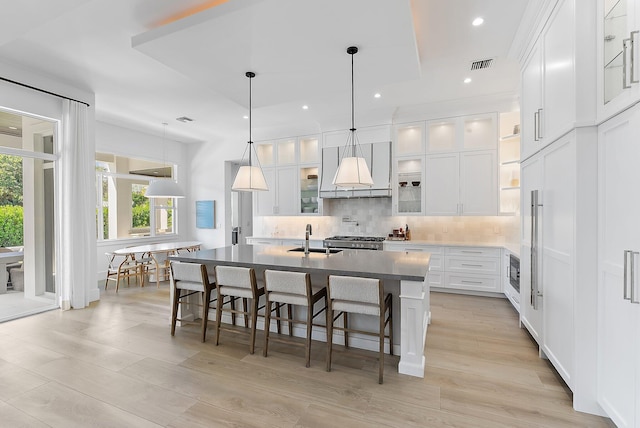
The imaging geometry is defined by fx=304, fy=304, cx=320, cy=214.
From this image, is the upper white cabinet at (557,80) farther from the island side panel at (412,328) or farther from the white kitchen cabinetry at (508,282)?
the white kitchen cabinetry at (508,282)

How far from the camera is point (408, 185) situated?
5.52m

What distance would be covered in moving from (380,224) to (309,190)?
161 centimetres

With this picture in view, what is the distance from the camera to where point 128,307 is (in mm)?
4367

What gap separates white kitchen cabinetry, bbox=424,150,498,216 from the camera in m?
4.95

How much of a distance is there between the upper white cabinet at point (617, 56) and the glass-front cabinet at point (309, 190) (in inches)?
185

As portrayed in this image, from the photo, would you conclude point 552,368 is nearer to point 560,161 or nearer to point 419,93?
point 560,161

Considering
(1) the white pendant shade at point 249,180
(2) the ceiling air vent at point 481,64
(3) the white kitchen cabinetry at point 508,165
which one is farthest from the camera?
(3) the white kitchen cabinetry at point 508,165

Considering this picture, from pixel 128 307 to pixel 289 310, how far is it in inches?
107

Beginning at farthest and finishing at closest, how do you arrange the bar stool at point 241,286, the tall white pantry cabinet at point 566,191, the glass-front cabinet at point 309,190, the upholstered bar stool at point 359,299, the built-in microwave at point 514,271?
1. the glass-front cabinet at point 309,190
2. the built-in microwave at point 514,271
3. the bar stool at point 241,286
4. the upholstered bar stool at point 359,299
5. the tall white pantry cabinet at point 566,191

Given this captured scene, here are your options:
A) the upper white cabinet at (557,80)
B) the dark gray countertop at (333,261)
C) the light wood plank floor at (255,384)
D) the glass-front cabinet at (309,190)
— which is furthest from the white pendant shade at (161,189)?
the upper white cabinet at (557,80)

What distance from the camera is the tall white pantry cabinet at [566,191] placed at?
6.59 feet

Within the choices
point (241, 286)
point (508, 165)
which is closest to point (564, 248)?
point (241, 286)

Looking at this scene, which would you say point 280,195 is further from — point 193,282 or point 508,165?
point 508,165

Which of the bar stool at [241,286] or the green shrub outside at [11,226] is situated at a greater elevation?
the green shrub outside at [11,226]
